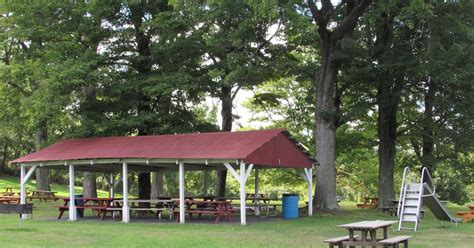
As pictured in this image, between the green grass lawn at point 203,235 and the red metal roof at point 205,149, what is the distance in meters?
2.26

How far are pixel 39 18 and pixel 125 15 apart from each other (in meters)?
4.04

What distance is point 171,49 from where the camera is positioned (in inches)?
1059

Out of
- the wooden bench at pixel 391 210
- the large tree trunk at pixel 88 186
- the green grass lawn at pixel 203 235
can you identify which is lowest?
the wooden bench at pixel 391 210

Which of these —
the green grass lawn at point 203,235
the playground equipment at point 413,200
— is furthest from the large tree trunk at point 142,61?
the playground equipment at point 413,200

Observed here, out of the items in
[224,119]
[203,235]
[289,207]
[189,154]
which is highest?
[224,119]

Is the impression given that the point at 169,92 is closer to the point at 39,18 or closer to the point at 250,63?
the point at 250,63

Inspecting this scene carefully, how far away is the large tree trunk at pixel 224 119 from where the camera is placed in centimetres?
3009

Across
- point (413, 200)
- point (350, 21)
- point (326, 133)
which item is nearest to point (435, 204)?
point (413, 200)

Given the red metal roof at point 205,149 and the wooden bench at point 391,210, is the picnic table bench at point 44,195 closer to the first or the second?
the red metal roof at point 205,149

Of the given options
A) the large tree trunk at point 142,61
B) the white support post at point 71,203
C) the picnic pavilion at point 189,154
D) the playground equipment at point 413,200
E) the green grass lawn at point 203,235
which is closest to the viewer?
the green grass lawn at point 203,235

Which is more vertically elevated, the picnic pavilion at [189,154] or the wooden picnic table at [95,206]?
the picnic pavilion at [189,154]

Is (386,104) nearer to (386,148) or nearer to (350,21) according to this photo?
(386,148)

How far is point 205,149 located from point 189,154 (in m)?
0.60

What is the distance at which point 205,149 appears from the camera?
1952cm
